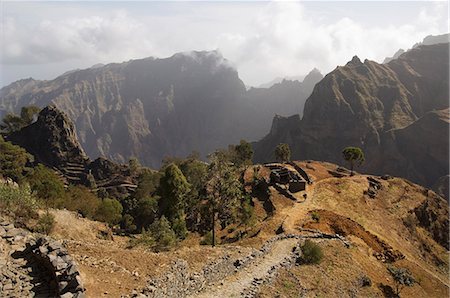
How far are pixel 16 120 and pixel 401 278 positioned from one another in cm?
14036

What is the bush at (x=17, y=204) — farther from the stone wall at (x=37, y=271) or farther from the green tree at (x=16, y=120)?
the green tree at (x=16, y=120)

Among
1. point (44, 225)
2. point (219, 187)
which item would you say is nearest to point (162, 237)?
point (219, 187)

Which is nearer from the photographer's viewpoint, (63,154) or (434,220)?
(434,220)

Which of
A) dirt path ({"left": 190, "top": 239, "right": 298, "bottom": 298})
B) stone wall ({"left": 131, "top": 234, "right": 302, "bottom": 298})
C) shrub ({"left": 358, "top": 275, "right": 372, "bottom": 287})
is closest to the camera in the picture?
stone wall ({"left": 131, "top": 234, "right": 302, "bottom": 298})

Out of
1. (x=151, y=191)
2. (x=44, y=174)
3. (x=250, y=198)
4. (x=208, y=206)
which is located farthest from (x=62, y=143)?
(x=208, y=206)

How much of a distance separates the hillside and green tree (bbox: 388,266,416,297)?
0.70 metres

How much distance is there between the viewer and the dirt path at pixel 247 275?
87.0ft

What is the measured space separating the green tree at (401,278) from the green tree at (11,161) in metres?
70.0

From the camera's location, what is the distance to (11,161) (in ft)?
265

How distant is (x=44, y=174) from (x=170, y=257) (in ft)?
155

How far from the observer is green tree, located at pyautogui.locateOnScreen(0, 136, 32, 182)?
78375 millimetres

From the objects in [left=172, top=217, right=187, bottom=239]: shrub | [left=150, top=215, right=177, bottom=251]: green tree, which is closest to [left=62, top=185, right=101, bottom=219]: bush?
[left=172, top=217, right=187, bottom=239]: shrub

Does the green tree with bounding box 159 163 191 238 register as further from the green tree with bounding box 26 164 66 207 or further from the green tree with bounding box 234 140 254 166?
the green tree with bounding box 234 140 254 166

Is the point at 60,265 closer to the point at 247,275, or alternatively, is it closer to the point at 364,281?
the point at 247,275
